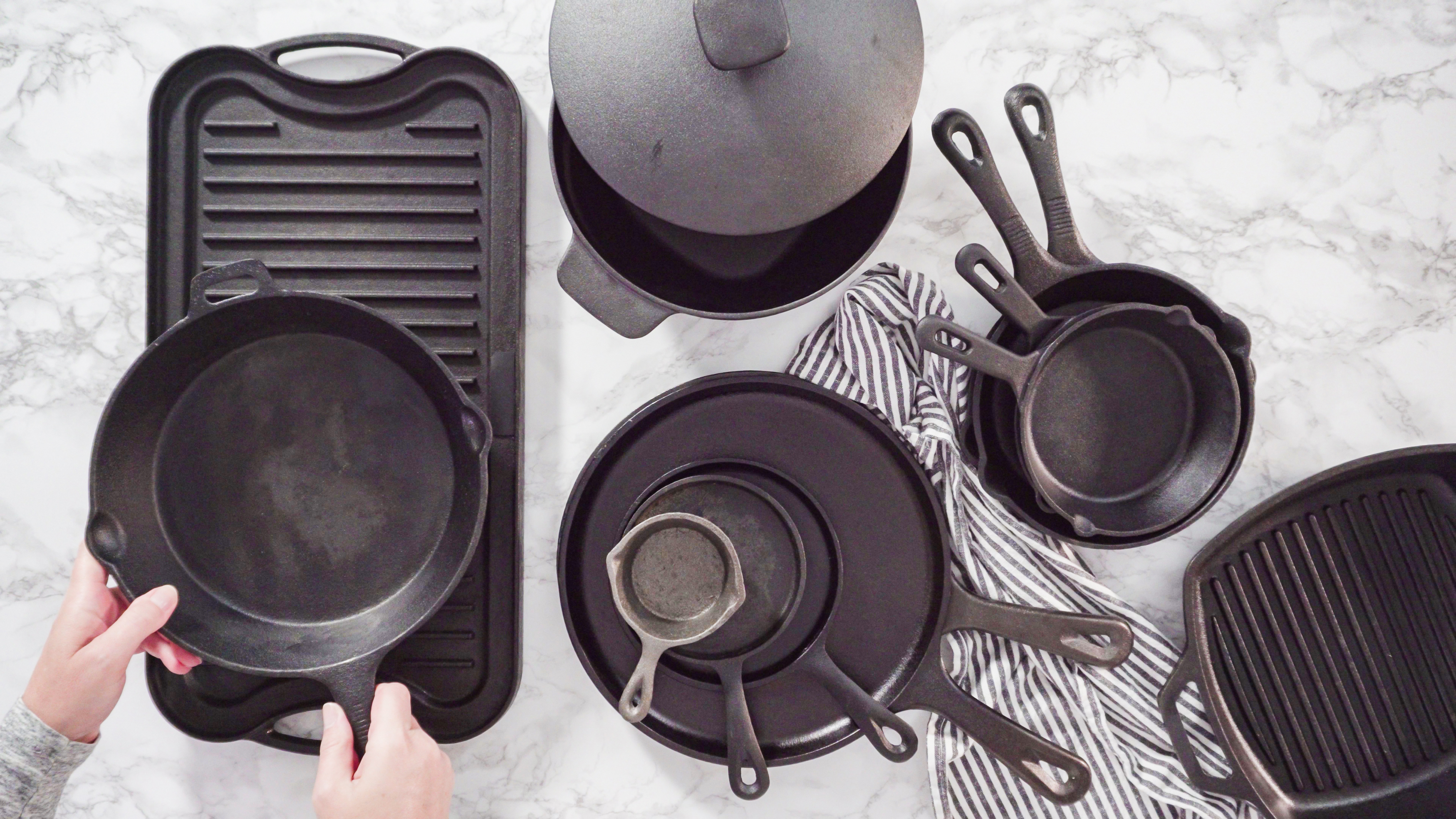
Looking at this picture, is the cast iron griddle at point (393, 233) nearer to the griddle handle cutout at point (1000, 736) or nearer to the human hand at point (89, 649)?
the human hand at point (89, 649)

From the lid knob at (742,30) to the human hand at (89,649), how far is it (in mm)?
533

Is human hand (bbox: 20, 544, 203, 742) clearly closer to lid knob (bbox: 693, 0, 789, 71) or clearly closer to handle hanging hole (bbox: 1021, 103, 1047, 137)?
lid knob (bbox: 693, 0, 789, 71)

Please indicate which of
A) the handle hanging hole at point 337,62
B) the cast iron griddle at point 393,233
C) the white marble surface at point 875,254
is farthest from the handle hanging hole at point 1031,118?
the handle hanging hole at point 337,62

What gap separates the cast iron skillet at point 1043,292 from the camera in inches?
24.8

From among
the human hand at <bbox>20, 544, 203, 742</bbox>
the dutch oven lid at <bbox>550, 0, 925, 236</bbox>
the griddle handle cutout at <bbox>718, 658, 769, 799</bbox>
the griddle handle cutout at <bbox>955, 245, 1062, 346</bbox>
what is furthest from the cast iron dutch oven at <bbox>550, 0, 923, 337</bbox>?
the human hand at <bbox>20, 544, 203, 742</bbox>

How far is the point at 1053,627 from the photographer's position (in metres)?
0.61

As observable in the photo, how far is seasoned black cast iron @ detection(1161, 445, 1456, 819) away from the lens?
0.70 metres

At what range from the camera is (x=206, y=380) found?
2.14 feet

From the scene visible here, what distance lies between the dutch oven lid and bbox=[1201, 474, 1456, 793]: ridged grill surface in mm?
508

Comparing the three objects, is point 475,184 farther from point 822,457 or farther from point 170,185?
point 822,457

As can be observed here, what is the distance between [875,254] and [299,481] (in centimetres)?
52

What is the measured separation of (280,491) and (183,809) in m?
0.31

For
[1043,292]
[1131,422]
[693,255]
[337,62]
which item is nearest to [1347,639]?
[1131,422]

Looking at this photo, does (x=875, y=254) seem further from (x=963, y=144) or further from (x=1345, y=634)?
(x=1345, y=634)
